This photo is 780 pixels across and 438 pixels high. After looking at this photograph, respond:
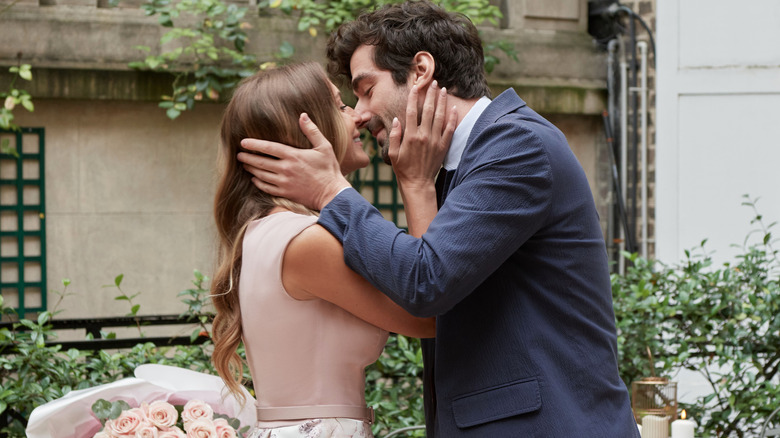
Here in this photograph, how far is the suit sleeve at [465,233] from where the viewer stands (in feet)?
4.83

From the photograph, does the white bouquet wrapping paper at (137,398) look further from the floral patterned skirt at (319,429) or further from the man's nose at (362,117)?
the man's nose at (362,117)

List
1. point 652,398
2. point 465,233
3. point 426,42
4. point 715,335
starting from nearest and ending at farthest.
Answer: point 465,233 < point 426,42 < point 652,398 < point 715,335

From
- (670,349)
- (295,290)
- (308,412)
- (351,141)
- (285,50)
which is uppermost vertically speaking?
(285,50)

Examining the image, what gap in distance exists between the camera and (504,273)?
1.61 m

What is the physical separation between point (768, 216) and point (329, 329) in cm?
434

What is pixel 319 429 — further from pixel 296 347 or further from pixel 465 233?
pixel 465 233

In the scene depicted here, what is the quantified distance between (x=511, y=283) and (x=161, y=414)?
88 centimetres

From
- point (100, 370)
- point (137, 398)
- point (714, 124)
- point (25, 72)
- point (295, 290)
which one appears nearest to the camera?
point (295, 290)

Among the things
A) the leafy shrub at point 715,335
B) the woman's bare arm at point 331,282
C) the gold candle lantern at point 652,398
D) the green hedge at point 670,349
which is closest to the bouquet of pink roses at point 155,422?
the woman's bare arm at point 331,282

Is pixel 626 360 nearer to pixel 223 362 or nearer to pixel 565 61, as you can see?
pixel 223 362

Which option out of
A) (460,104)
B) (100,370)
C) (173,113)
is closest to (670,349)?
(100,370)

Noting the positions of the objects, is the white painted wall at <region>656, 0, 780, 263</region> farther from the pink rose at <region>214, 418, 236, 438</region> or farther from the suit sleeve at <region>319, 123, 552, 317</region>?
the suit sleeve at <region>319, 123, 552, 317</region>

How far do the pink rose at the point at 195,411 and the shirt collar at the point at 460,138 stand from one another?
0.76 m

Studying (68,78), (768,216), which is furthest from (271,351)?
(68,78)
